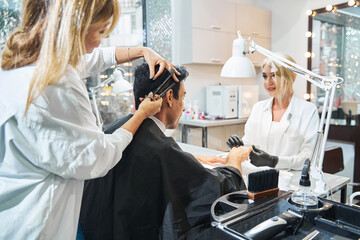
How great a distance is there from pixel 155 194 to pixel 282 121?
1.25 metres

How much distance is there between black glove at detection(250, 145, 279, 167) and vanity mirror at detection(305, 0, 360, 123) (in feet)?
7.49

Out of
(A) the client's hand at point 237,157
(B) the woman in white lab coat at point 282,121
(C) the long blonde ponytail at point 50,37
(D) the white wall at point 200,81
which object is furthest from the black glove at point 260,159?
(D) the white wall at point 200,81

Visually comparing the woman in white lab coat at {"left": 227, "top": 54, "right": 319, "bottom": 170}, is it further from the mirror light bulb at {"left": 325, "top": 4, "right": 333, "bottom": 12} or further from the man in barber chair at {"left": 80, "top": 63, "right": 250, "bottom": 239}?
the mirror light bulb at {"left": 325, "top": 4, "right": 333, "bottom": 12}

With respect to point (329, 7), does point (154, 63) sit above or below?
below

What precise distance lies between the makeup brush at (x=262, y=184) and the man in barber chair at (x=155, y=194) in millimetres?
220

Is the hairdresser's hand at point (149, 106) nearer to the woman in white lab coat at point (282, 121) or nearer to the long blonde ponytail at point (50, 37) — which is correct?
the long blonde ponytail at point (50, 37)

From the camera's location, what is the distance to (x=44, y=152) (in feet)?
2.40

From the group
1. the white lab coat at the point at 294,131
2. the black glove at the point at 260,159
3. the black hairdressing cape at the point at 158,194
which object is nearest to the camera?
the black hairdressing cape at the point at 158,194

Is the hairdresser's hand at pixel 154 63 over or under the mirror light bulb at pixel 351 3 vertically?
under

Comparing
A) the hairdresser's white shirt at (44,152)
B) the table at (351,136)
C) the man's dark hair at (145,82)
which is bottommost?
the table at (351,136)

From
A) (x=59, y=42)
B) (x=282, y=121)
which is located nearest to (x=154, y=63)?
(x=59, y=42)

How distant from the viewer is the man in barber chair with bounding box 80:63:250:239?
1.03 metres

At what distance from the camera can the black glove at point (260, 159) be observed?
1523mm

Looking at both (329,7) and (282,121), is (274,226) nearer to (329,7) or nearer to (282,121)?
(282,121)
